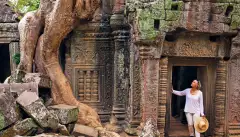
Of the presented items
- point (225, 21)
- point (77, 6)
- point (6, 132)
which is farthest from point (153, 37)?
point (6, 132)

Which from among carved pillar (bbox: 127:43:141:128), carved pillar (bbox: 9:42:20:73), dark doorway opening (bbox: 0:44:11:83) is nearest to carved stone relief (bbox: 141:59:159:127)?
carved pillar (bbox: 127:43:141:128)

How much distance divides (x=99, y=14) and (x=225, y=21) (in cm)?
271

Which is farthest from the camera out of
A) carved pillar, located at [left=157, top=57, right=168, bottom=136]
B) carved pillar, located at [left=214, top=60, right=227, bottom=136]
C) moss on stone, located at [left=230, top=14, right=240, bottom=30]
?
carved pillar, located at [left=214, top=60, right=227, bottom=136]

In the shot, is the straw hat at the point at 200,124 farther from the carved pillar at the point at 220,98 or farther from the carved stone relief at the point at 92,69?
the carved stone relief at the point at 92,69

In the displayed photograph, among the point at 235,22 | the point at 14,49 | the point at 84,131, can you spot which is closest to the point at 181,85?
the point at 235,22

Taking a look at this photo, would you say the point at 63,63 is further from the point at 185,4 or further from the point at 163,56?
the point at 185,4

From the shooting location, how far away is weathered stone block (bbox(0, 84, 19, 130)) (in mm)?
5098

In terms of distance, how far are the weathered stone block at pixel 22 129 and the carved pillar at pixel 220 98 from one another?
3.56m

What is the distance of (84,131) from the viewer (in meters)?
6.10

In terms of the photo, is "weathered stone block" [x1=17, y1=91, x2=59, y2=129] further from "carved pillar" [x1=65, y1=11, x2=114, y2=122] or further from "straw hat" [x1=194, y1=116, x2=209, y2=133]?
"straw hat" [x1=194, y1=116, x2=209, y2=133]

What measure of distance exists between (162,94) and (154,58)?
2.43 ft

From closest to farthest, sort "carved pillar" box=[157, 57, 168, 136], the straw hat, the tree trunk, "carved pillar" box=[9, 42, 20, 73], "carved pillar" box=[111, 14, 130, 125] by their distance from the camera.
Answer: the straw hat → "carved pillar" box=[157, 57, 168, 136] → the tree trunk → "carved pillar" box=[111, 14, 130, 125] → "carved pillar" box=[9, 42, 20, 73]

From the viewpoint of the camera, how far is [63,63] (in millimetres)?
7621

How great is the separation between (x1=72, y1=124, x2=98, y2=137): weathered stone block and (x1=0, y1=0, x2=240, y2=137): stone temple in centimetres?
78
